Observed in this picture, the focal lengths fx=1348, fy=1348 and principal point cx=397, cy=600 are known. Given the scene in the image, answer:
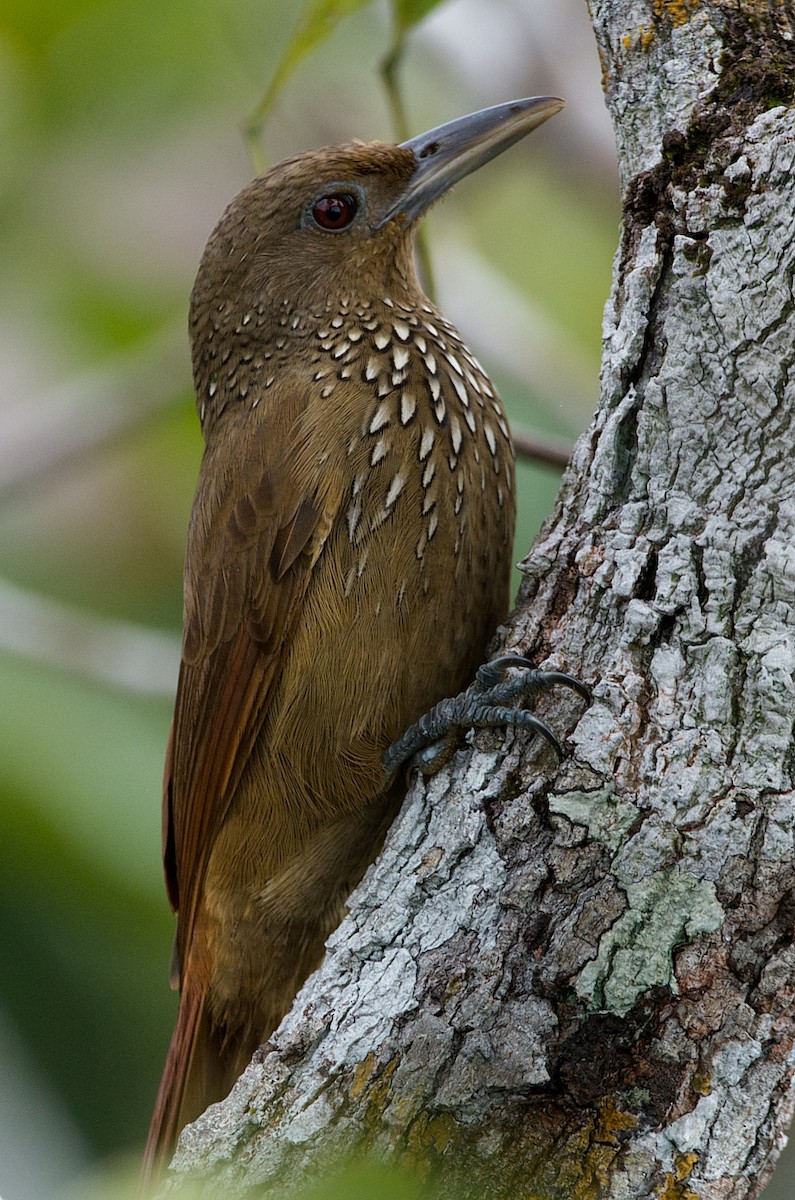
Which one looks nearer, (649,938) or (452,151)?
(649,938)

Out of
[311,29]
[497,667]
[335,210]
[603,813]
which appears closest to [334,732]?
[497,667]

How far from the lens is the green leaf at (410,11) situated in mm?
3000

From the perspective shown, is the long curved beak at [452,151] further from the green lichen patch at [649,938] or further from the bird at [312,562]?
the green lichen patch at [649,938]

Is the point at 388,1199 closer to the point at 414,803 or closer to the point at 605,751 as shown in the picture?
the point at 605,751

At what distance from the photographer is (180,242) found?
520cm

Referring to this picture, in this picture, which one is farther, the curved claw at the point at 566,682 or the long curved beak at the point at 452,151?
the long curved beak at the point at 452,151

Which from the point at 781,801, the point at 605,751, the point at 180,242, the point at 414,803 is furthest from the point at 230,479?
the point at 180,242

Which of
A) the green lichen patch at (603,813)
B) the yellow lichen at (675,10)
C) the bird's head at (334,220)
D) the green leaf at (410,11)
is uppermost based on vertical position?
the green leaf at (410,11)

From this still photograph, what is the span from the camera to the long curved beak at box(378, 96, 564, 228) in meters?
3.09

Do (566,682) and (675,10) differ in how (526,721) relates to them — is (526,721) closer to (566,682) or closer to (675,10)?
(566,682)

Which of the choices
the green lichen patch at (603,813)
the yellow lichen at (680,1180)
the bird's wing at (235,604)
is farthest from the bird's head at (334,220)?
the yellow lichen at (680,1180)

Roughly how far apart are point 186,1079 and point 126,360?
7.26ft

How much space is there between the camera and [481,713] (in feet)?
7.68

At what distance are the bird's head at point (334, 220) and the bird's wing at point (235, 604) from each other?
0.30 metres
